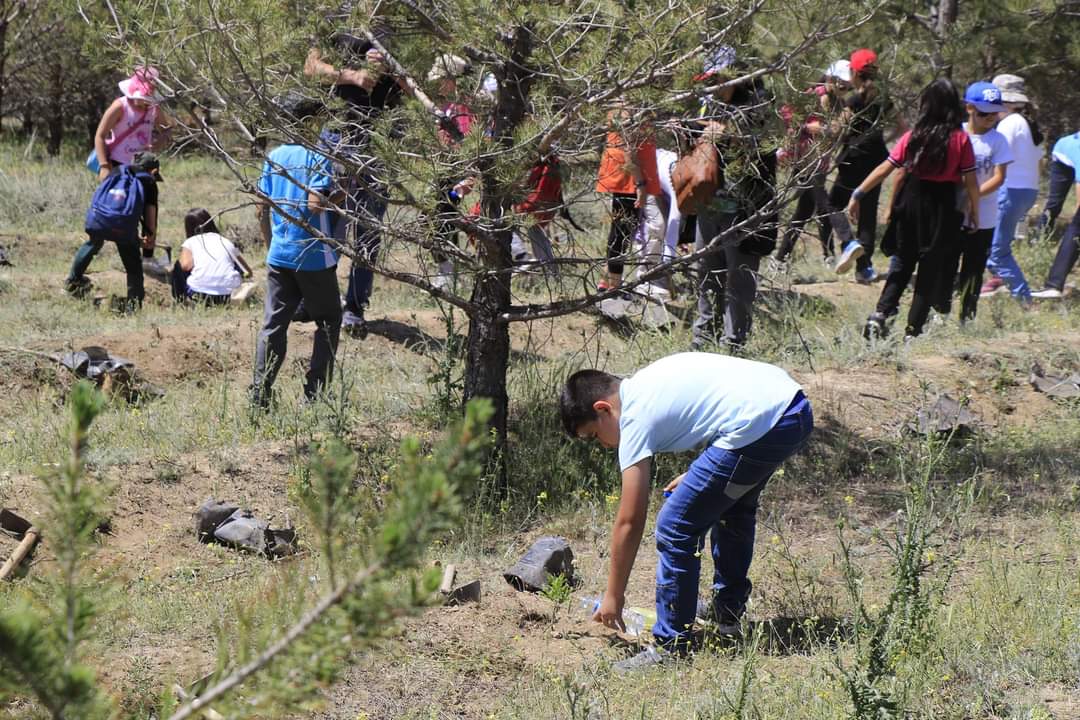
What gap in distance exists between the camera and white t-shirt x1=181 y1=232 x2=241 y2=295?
30.6ft

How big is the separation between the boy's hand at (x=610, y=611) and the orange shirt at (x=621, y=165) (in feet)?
6.19

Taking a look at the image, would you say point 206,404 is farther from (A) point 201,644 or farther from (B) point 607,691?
(B) point 607,691

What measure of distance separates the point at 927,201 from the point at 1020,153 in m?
2.50

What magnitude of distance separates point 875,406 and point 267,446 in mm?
3105

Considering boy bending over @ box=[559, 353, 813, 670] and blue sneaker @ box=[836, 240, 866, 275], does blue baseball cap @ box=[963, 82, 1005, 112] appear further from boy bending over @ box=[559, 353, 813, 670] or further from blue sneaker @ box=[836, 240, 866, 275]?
boy bending over @ box=[559, 353, 813, 670]

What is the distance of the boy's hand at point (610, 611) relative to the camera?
3990mm

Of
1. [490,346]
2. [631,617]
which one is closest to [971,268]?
[490,346]

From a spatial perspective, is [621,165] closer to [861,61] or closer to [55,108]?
[861,61]

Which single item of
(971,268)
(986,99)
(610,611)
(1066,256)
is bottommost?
(610,611)

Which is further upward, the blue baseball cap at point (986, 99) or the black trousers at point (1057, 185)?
the blue baseball cap at point (986, 99)

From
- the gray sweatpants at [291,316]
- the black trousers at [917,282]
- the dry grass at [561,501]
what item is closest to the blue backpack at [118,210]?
the dry grass at [561,501]

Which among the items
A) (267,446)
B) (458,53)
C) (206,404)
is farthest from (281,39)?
(206,404)

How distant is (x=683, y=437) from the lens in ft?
13.1

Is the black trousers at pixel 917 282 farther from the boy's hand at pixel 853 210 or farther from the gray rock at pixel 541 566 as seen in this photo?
the gray rock at pixel 541 566
